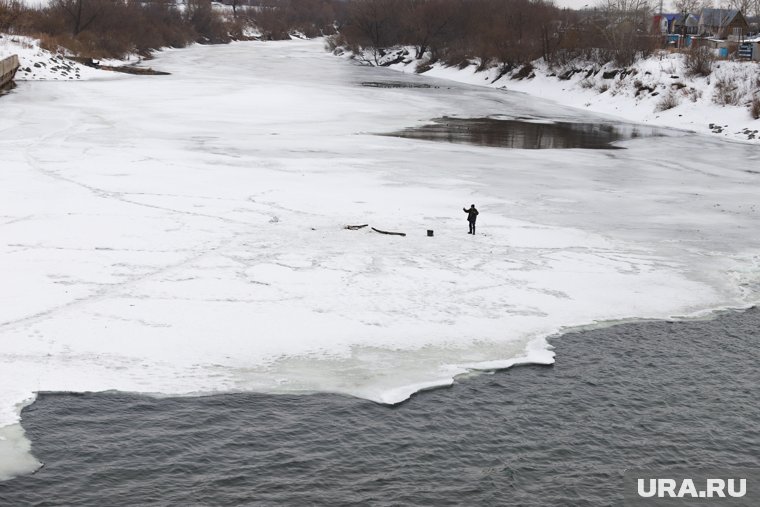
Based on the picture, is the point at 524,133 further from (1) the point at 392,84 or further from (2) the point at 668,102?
(1) the point at 392,84

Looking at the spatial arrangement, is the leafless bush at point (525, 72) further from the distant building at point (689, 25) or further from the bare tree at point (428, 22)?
the distant building at point (689, 25)

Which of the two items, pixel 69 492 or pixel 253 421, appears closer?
pixel 69 492

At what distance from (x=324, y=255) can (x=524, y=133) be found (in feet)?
67.0

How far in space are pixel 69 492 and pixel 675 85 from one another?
40.7 m

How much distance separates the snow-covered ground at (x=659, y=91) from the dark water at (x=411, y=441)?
2656 centimetres

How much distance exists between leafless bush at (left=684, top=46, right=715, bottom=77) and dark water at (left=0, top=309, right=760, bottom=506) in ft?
119

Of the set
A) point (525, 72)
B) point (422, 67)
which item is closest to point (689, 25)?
point (422, 67)

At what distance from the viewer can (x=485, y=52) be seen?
217ft

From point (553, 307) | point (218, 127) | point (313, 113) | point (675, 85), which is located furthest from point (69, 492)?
point (675, 85)

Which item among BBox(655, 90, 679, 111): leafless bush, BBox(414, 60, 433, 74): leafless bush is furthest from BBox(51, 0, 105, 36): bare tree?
BBox(655, 90, 679, 111): leafless bush

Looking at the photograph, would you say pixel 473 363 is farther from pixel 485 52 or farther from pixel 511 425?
pixel 485 52

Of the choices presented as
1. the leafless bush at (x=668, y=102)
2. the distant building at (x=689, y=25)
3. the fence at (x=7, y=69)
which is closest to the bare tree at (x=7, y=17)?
the fence at (x=7, y=69)

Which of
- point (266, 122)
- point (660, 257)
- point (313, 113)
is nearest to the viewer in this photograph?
point (660, 257)

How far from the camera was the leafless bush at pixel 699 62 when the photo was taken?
43562 mm
